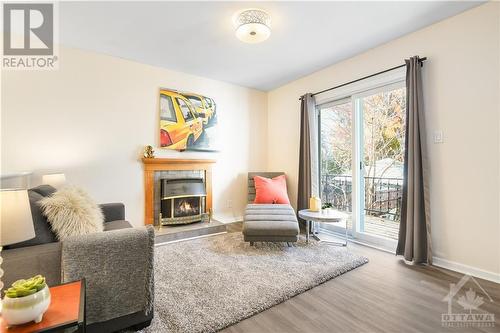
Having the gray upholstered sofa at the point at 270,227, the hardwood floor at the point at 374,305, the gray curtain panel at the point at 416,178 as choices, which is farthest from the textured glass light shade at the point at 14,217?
the gray curtain panel at the point at 416,178

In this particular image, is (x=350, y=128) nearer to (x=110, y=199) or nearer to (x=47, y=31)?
(x=110, y=199)

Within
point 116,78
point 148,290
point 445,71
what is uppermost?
point 116,78

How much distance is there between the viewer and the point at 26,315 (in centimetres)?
92

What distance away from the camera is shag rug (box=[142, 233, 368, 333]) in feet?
5.26

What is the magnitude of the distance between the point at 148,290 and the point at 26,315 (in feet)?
2.08

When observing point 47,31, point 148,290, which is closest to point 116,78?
point 47,31

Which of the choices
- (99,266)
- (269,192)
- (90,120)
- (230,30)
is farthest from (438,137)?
(90,120)

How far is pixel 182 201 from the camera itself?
11.7ft

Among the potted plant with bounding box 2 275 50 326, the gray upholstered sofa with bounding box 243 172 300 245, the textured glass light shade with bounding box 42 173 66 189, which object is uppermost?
the textured glass light shade with bounding box 42 173 66 189

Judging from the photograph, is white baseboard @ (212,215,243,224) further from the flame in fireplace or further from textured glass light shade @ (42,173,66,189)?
textured glass light shade @ (42,173,66,189)

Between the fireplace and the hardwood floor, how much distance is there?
216 centimetres

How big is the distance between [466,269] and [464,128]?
4.52 ft

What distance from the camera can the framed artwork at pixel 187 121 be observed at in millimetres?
3547

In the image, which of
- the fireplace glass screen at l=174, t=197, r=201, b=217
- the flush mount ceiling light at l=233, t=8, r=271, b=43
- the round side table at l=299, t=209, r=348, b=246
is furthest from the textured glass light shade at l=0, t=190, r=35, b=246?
the round side table at l=299, t=209, r=348, b=246
